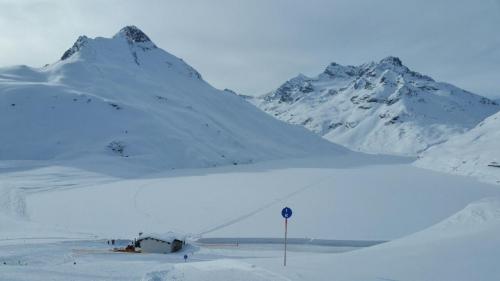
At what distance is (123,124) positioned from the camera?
128m

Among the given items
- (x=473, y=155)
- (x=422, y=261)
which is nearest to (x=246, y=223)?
(x=422, y=261)

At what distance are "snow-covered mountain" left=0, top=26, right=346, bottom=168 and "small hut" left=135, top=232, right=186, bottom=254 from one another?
75.7m

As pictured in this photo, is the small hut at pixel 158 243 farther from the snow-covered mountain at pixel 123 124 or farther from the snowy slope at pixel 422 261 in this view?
the snow-covered mountain at pixel 123 124

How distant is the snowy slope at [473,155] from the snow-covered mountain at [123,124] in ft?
167

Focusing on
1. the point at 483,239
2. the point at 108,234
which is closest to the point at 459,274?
the point at 483,239

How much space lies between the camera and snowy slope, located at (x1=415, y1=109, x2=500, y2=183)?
79844 millimetres

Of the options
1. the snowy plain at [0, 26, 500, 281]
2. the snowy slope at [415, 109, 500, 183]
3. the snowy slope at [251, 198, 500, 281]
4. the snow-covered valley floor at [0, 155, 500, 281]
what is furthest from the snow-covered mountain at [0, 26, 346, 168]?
the snowy slope at [251, 198, 500, 281]

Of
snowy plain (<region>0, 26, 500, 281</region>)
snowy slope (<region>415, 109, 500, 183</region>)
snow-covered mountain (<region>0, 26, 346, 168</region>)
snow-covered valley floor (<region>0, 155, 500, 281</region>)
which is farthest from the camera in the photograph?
snow-covered mountain (<region>0, 26, 346, 168</region>)

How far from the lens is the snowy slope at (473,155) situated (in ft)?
262

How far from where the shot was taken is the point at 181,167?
110688 mm

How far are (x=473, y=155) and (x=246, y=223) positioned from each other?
65.3 m

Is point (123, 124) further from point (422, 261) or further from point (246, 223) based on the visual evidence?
point (422, 261)

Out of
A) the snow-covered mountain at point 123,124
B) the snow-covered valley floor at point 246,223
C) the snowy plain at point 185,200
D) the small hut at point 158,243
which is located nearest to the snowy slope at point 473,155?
the snowy plain at point 185,200

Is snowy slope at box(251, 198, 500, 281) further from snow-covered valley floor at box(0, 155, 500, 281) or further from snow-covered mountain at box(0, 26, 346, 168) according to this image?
snow-covered mountain at box(0, 26, 346, 168)
